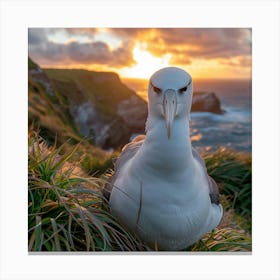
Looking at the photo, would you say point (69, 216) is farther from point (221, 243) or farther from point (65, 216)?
point (221, 243)

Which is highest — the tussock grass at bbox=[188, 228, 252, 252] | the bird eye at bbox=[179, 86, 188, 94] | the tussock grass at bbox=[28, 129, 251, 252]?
the bird eye at bbox=[179, 86, 188, 94]

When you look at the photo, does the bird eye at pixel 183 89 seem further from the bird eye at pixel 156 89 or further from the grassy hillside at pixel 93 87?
the grassy hillside at pixel 93 87

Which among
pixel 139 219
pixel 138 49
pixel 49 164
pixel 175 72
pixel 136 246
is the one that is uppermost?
pixel 138 49

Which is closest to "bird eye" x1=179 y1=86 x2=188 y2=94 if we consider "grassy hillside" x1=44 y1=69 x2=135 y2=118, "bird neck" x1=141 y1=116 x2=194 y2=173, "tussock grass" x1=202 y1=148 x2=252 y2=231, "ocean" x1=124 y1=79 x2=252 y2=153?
"bird neck" x1=141 y1=116 x2=194 y2=173

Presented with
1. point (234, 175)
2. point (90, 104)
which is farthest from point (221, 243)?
point (234, 175)

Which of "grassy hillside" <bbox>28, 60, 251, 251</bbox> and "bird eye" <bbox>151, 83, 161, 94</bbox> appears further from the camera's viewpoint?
"grassy hillside" <bbox>28, 60, 251, 251</bbox>

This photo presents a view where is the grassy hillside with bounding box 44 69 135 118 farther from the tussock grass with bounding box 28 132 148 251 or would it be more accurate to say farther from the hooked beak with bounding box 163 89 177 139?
the hooked beak with bounding box 163 89 177 139

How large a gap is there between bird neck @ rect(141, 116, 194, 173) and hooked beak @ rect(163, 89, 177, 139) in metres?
0.07

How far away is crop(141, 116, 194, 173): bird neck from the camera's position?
2131 mm

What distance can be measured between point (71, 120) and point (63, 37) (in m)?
1.12

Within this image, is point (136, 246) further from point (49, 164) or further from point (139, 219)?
A: point (49, 164)

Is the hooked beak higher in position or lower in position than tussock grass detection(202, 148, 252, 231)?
higher
